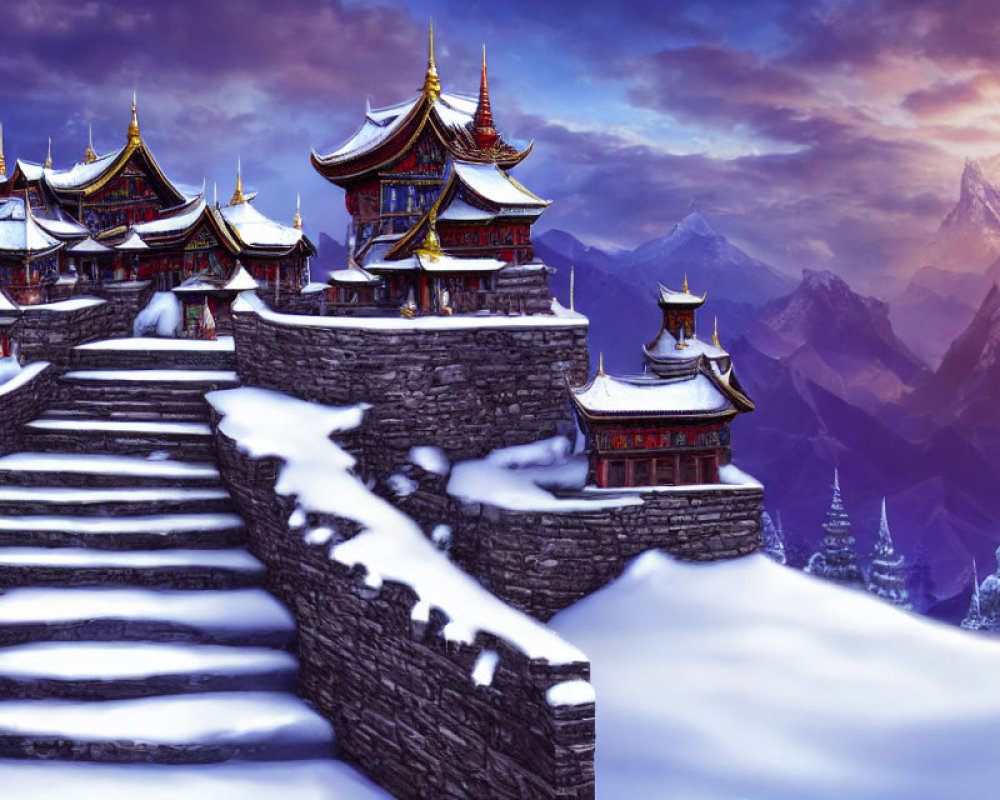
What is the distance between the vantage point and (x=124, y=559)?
10.3 metres

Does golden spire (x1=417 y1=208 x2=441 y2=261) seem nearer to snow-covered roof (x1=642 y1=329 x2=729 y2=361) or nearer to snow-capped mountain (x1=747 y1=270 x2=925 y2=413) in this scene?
snow-covered roof (x1=642 y1=329 x2=729 y2=361)

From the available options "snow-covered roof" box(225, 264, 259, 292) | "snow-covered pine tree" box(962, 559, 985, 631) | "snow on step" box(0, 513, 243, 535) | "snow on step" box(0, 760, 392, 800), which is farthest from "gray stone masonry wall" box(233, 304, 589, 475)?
"snow-covered pine tree" box(962, 559, 985, 631)

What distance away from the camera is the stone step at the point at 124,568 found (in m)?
10.0

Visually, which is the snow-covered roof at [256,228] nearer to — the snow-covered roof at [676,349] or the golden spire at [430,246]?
the golden spire at [430,246]

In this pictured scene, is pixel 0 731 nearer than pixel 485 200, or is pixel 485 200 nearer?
pixel 0 731

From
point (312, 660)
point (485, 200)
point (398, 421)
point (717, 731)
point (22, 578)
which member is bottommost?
point (717, 731)

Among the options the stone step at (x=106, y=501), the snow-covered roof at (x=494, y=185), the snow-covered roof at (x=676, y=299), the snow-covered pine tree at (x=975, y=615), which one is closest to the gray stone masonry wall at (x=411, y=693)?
the stone step at (x=106, y=501)

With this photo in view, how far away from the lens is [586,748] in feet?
22.8

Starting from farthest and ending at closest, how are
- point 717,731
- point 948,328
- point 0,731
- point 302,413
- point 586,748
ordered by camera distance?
point 948,328 < point 302,413 < point 717,731 < point 0,731 < point 586,748

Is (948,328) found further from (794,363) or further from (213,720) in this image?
(213,720)

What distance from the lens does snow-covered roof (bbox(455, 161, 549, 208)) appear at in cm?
1748

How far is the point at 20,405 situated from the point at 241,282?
872 cm

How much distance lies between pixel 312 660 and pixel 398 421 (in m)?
4.38

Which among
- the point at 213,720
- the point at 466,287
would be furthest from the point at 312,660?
the point at 466,287
